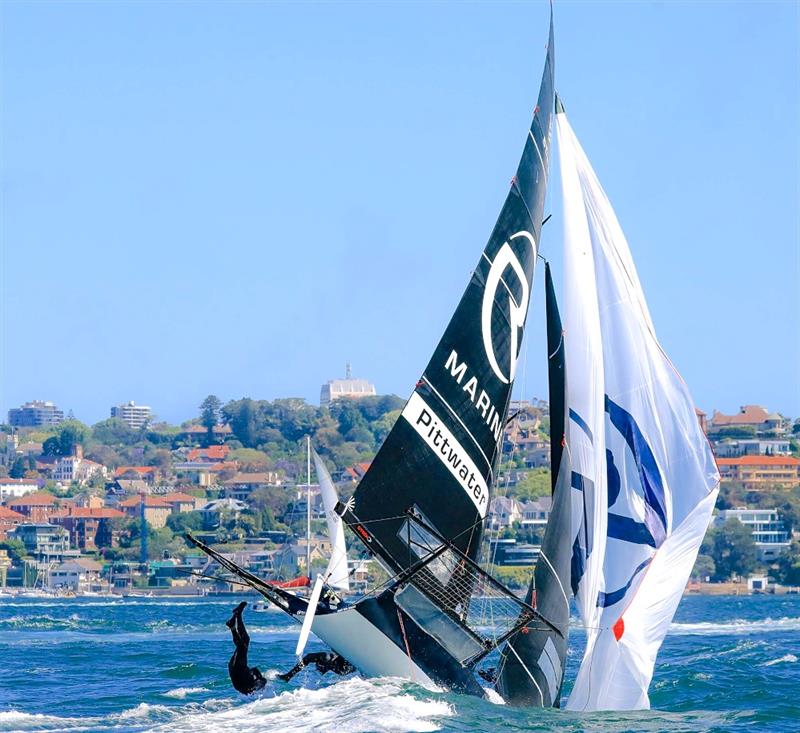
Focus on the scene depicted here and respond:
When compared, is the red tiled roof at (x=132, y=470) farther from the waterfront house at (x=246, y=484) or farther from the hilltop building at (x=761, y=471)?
the hilltop building at (x=761, y=471)

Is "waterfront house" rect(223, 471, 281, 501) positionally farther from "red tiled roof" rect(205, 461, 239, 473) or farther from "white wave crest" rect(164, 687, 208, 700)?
"white wave crest" rect(164, 687, 208, 700)

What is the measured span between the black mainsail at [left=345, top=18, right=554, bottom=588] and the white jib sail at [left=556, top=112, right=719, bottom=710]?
104 centimetres

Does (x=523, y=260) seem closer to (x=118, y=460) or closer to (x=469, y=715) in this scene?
(x=469, y=715)

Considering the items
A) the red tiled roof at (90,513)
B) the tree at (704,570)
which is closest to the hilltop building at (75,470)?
the red tiled roof at (90,513)

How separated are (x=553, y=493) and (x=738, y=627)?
35212mm

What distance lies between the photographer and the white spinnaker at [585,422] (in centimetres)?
1936

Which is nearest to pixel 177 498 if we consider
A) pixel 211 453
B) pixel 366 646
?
pixel 211 453

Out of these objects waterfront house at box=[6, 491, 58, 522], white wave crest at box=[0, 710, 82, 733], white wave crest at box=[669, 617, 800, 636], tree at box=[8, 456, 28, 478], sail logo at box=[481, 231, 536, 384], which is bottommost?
white wave crest at box=[0, 710, 82, 733]

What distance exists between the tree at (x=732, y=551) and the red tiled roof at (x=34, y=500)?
207 ft

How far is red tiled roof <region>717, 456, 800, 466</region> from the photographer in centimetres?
14688

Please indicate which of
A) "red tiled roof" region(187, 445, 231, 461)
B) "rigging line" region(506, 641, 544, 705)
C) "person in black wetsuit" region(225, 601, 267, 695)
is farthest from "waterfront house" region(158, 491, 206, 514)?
"rigging line" region(506, 641, 544, 705)

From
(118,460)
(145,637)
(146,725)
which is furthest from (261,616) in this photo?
(118,460)

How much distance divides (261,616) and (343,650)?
48963mm

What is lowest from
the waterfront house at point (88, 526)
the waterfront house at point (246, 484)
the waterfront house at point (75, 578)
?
the waterfront house at point (75, 578)
